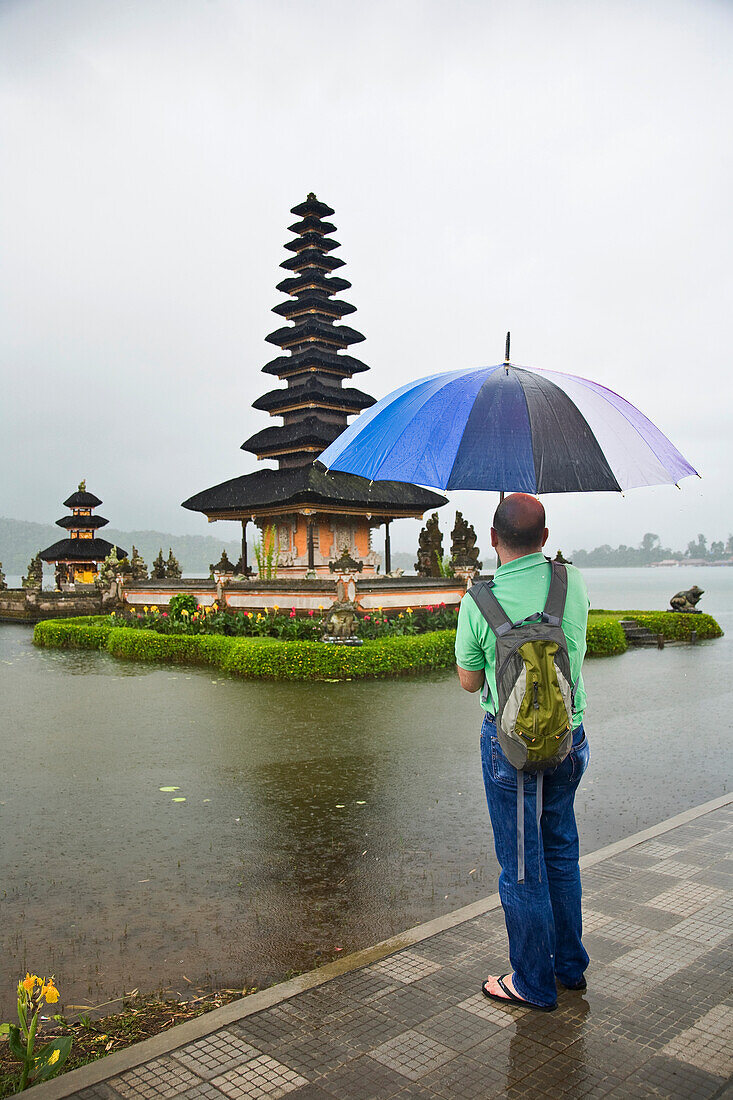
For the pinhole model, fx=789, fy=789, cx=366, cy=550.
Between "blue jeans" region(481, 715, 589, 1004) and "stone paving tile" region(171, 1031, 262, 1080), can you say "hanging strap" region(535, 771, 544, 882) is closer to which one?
"blue jeans" region(481, 715, 589, 1004)

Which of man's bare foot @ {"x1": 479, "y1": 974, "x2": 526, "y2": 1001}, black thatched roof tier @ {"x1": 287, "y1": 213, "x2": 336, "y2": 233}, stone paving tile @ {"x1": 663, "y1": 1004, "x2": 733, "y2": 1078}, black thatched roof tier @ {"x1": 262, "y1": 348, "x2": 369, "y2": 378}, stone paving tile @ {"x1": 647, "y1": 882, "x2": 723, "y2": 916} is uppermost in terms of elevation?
black thatched roof tier @ {"x1": 287, "y1": 213, "x2": 336, "y2": 233}

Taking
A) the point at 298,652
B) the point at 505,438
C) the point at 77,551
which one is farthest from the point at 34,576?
the point at 505,438

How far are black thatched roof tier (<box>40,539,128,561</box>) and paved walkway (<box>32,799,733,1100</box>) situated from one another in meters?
42.0

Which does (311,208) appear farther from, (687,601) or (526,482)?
(526,482)

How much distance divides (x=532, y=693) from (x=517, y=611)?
1.19 feet

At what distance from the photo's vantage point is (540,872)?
3.20 meters

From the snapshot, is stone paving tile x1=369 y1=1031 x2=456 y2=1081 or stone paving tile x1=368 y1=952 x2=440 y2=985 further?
stone paving tile x1=368 y1=952 x2=440 y2=985

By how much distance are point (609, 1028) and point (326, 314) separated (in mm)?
29642

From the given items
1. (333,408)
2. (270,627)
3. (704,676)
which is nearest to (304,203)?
(333,408)

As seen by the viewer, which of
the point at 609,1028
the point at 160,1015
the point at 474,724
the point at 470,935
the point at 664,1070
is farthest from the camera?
the point at 474,724

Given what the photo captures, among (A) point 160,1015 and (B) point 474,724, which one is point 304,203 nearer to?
(B) point 474,724

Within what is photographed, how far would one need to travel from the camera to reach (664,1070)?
2824mm

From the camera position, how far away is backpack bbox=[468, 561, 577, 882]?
300 centimetres

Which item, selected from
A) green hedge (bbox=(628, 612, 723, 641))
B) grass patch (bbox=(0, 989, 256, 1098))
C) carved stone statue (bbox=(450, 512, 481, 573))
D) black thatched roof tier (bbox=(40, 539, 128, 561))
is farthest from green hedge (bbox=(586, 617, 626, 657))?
black thatched roof tier (bbox=(40, 539, 128, 561))
